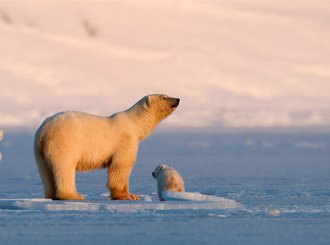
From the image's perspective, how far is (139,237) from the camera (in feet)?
31.2

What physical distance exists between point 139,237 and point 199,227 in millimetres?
1013

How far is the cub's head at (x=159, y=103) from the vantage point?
547 inches

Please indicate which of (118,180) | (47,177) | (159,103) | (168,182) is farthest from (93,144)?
(159,103)

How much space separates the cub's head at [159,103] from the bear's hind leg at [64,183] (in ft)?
5.60

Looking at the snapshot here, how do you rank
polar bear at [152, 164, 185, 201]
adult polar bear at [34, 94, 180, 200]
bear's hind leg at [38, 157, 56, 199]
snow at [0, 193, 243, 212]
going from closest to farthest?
snow at [0, 193, 243, 212]
adult polar bear at [34, 94, 180, 200]
bear's hind leg at [38, 157, 56, 199]
polar bear at [152, 164, 185, 201]

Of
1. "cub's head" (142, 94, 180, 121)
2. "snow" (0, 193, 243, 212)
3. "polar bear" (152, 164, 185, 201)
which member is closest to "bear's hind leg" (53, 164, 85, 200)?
"snow" (0, 193, 243, 212)

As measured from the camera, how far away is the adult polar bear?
12.8m

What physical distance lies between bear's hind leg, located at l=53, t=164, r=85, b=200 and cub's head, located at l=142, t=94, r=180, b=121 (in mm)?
1707

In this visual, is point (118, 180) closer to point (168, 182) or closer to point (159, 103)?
point (168, 182)

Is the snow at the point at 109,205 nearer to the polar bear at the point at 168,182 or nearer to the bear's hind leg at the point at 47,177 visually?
the bear's hind leg at the point at 47,177

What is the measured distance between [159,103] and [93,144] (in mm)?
1360

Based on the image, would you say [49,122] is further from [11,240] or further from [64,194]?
[11,240]

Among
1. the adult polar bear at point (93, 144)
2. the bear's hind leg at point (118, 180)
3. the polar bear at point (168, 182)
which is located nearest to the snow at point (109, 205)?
the adult polar bear at point (93, 144)

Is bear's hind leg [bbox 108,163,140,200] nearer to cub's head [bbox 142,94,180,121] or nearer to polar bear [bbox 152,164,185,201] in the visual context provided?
polar bear [bbox 152,164,185,201]
